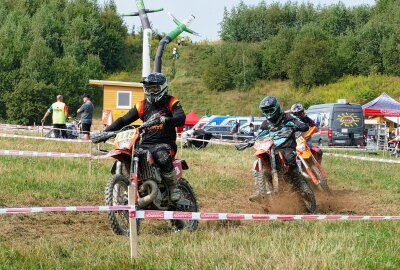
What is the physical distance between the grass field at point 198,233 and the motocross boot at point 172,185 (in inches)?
16.6

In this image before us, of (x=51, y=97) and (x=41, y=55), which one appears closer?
(x=51, y=97)

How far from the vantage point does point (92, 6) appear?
88938 mm

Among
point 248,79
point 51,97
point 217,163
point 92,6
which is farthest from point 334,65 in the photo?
point 217,163

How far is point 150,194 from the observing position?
661 cm

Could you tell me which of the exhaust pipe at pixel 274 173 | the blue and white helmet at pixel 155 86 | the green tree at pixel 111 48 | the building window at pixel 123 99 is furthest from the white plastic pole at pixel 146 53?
the green tree at pixel 111 48

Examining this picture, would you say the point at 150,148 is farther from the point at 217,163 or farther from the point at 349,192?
the point at 217,163

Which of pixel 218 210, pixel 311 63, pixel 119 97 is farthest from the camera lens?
pixel 311 63

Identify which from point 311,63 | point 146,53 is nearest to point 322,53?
point 311,63

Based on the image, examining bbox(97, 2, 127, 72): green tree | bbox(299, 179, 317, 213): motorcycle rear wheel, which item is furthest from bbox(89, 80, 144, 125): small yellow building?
bbox(97, 2, 127, 72): green tree

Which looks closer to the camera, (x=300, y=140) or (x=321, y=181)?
(x=321, y=181)

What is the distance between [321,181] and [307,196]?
62.2 inches

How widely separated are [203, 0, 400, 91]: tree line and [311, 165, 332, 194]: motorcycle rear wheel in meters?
53.7

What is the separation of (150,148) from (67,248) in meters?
1.87

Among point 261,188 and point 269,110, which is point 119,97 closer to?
point 269,110
